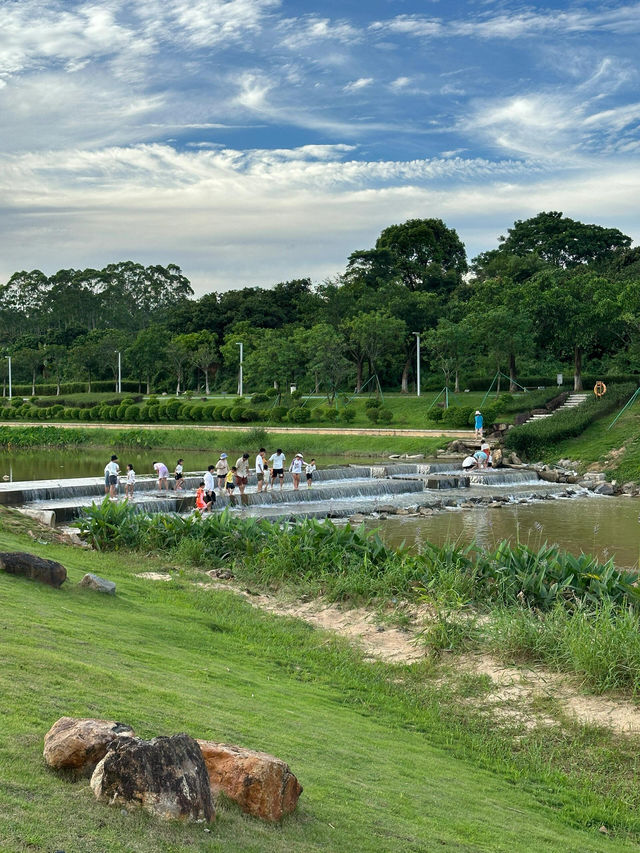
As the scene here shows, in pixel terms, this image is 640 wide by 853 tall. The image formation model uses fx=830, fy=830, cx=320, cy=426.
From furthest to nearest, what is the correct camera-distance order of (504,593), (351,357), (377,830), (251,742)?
(351,357), (504,593), (251,742), (377,830)

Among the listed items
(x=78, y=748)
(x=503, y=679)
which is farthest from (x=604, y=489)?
(x=78, y=748)

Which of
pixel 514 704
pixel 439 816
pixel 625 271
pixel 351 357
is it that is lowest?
pixel 514 704

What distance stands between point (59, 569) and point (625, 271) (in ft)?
196

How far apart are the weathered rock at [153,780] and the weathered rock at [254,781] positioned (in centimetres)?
29

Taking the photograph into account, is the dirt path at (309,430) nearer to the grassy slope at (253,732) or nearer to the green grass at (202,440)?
the green grass at (202,440)

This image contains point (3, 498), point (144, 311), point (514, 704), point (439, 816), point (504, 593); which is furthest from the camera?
point (144, 311)

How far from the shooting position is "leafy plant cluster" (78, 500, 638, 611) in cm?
1065

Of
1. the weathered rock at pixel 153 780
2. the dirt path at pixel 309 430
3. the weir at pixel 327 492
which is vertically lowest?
the weir at pixel 327 492

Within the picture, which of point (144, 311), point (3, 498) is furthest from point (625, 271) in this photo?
point (144, 311)

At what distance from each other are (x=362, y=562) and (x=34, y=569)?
4.94 metres

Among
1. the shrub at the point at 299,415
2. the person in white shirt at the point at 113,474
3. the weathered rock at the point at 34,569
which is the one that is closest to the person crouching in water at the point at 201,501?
the person in white shirt at the point at 113,474

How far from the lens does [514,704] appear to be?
804cm

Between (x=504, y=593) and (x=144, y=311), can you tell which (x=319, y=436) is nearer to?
(x=504, y=593)

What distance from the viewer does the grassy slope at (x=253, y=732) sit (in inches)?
143
